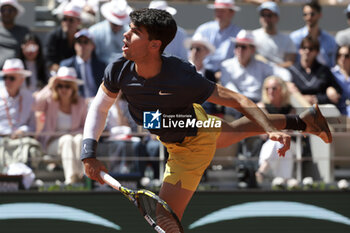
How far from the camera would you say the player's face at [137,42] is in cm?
473

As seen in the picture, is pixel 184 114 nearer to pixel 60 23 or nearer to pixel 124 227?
pixel 124 227

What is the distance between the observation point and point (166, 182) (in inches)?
193

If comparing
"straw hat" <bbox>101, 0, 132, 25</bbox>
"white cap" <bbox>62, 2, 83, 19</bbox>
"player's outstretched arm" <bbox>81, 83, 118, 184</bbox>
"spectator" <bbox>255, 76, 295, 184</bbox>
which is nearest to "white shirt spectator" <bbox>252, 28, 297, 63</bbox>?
"spectator" <bbox>255, 76, 295, 184</bbox>

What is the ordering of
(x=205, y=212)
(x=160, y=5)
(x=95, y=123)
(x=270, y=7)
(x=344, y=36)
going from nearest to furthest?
1. (x=95, y=123)
2. (x=205, y=212)
3. (x=160, y=5)
4. (x=270, y=7)
5. (x=344, y=36)

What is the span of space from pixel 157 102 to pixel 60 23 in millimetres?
3080

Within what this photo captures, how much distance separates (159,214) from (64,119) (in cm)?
222

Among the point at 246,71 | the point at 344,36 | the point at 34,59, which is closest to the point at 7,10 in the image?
the point at 34,59

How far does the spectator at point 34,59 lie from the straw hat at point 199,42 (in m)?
1.41

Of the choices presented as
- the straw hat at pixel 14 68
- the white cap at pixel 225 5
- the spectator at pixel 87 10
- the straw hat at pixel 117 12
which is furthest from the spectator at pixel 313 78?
the straw hat at pixel 14 68

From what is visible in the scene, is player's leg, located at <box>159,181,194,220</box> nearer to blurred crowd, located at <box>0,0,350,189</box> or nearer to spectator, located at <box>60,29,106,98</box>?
blurred crowd, located at <box>0,0,350,189</box>

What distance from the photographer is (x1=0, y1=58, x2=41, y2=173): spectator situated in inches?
259

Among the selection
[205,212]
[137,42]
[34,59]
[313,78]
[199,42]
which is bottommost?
[205,212]

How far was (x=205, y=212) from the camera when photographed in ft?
21.8

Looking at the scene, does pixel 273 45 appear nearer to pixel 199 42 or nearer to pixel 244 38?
pixel 244 38
